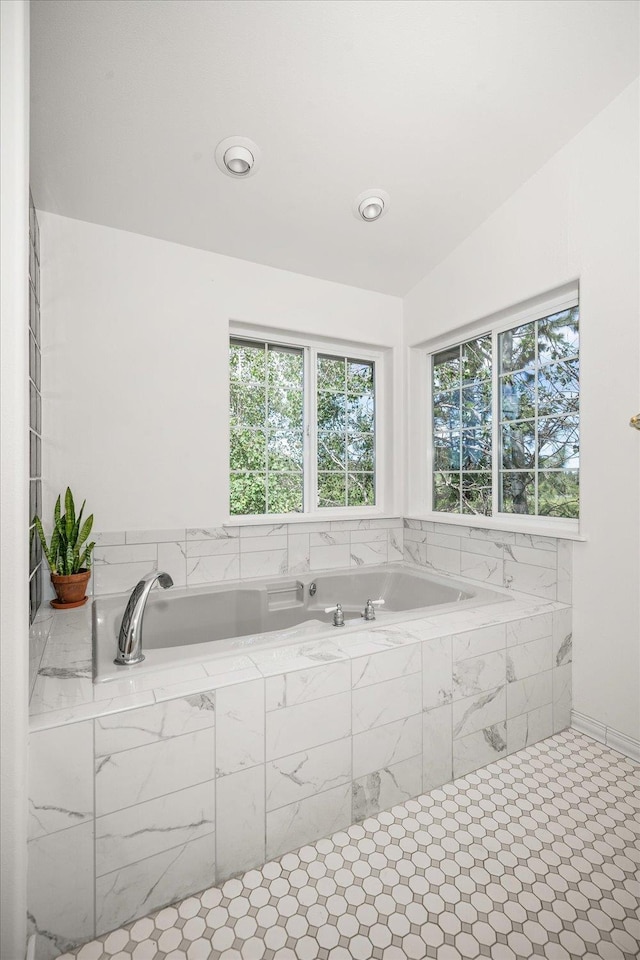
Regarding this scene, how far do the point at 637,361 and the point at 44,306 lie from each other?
2.57 m

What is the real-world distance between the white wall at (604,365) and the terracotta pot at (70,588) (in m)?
2.22

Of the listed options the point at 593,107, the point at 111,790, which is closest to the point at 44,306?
the point at 111,790

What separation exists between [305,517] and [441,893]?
1834mm

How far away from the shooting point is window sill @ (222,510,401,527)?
2.63 metres

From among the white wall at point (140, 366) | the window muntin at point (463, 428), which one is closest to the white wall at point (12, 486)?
the white wall at point (140, 366)

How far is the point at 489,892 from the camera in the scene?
1.27 m

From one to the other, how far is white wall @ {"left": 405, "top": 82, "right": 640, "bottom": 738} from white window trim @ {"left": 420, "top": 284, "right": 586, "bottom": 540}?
0.13 metres

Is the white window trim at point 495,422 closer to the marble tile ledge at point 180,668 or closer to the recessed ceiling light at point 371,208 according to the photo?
the marble tile ledge at point 180,668

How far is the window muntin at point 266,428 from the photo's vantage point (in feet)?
9.02

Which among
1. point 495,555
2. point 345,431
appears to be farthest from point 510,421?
point 345,431

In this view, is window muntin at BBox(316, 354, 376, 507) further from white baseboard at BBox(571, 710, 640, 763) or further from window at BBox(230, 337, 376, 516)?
white baseboard at BBox(571, 710, 640, 763)

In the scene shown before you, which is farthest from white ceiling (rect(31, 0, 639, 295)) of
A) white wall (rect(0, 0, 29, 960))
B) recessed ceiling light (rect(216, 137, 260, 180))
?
white wall (rect(0, 0, 29, 960))

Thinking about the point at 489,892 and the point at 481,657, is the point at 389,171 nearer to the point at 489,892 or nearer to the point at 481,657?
the point at 481,657

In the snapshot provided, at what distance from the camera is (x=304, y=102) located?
1811 millimetres
